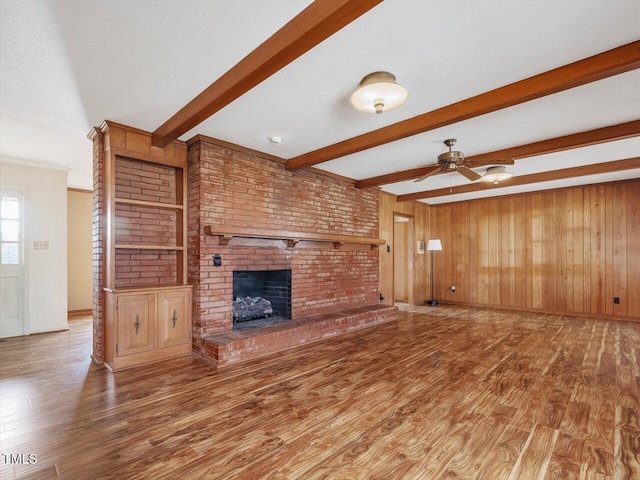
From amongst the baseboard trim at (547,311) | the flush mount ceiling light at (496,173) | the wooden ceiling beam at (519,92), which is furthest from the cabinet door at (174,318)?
the baseboard trim at (547,311)

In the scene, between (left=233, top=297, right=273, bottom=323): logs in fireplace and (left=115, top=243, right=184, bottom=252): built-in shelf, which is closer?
(left=115, top=243, right=184, bottom=252): built-in shelf

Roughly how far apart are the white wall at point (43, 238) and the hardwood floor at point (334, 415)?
3.15 feet

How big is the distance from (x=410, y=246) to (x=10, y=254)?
7384 mm

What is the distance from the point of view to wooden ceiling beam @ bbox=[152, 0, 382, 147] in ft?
5.56

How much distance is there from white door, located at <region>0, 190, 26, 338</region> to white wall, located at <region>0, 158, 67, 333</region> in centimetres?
9

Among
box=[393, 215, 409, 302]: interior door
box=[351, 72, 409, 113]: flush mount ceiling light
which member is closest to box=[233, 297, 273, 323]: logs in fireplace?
box=[351, 72, 409, 113]: flush mount ceiling light

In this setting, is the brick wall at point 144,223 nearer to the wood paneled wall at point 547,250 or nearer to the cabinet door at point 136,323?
the cabinet door at point 136,323

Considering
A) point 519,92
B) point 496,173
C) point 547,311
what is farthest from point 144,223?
point 547,311

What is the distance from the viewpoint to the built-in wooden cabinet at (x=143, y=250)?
330 cm

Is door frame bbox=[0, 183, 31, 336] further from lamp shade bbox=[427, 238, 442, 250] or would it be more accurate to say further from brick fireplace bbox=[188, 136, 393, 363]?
lamp shade bbox=[427, 238, 442, 250]

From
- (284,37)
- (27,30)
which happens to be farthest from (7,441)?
(284,37)

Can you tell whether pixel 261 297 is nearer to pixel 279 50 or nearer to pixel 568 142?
pixel 279 50

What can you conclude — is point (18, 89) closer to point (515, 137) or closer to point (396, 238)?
point (515, 137)

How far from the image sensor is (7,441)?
2014mm
